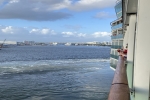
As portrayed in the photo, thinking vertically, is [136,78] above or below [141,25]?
below

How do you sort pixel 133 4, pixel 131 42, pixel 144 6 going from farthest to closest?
pixel 131 42 < pixel 133 4 < pixel 144 6

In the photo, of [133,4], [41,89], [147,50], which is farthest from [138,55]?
[41,89]

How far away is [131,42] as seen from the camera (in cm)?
883

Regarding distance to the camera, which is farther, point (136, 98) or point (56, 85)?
point (56, 85)

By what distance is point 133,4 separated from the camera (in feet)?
20.9

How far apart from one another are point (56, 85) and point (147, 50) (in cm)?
2544

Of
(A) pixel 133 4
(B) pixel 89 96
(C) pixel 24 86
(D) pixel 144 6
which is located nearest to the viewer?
(D) pixel 144 6

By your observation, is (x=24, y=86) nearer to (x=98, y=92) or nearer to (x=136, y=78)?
(x=98, y=92)

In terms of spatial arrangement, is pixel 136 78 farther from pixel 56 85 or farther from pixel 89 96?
pixel 56 85

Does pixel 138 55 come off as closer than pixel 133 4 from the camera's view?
Yes

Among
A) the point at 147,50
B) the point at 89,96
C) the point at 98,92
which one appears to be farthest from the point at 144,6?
the point at 98,92

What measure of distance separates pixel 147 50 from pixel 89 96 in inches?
774

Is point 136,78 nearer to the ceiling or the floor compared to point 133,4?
nearer to the floor

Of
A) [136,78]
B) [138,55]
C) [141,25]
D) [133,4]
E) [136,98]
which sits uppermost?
[133,4]
